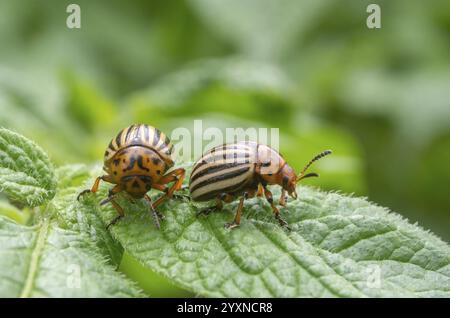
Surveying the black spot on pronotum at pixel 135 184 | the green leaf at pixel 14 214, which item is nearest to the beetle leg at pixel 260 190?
the black spot on pronotum at pixel 135 184

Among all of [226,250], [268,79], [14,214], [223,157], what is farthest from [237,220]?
[268,79]

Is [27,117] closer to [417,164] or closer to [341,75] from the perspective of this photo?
[341,75]

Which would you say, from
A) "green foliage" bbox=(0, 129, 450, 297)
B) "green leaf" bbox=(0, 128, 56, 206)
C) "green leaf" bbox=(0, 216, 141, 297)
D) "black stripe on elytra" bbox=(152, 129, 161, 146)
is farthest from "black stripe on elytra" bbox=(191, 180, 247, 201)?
"green leaf" bbox=(0, 128, 56, 206)

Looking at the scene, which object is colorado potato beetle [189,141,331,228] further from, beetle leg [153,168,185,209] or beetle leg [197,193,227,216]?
beetle leg [153,168,185,209]
